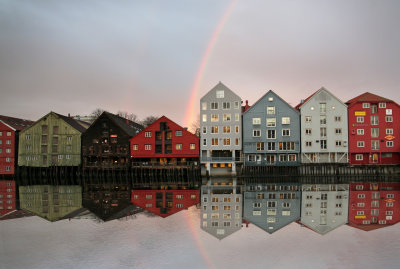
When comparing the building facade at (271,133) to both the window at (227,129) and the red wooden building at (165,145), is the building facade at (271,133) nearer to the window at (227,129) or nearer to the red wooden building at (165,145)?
the window at (227,129)

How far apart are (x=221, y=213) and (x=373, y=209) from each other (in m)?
12.0

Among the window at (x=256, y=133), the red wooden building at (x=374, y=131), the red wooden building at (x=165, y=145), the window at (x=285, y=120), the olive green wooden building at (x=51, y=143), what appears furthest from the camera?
the olive green wooden building at (x=51, y=143)

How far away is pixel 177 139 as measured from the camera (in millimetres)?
65438

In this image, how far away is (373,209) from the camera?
27.8 meters

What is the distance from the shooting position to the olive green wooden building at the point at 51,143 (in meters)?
73.2

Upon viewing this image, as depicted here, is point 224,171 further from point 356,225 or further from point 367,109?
point 356,225

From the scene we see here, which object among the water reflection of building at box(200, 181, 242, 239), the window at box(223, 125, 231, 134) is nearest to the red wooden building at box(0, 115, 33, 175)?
the window at box(223, 125, 231, 134)

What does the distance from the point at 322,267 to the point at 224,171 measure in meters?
47.1

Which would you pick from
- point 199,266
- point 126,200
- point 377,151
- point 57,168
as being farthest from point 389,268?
point 57,168

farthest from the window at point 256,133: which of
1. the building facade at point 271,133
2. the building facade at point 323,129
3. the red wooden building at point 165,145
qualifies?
the red wooden building at point 165,145

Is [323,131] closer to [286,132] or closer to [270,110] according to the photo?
[286,132]

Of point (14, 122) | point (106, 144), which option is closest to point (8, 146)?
point (14, 122)

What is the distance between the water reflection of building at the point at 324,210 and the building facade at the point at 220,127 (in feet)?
82.1

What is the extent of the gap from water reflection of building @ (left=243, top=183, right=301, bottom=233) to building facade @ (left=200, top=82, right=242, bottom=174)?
23.6 meters
